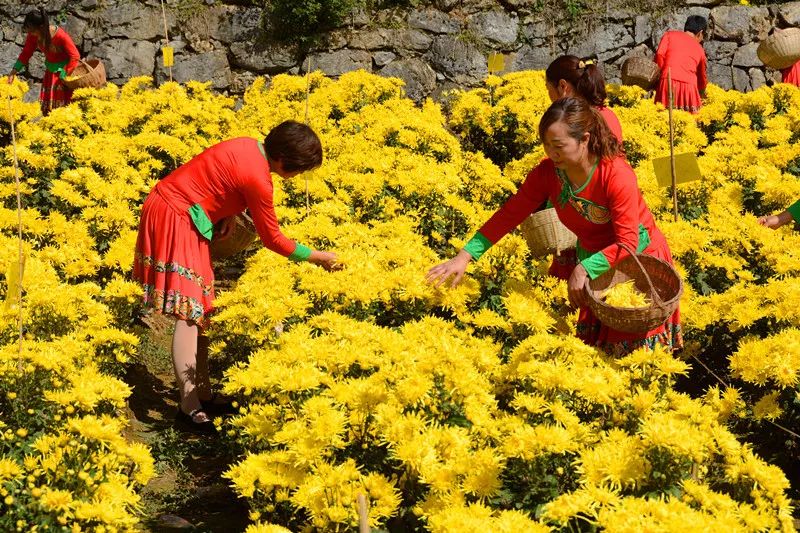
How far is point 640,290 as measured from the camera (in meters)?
3.32

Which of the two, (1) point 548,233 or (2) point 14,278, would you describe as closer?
(2) point 14,278

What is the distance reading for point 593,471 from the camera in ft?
7.50

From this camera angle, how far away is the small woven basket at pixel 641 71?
7.79 metres

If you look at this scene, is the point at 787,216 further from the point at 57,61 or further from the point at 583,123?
the point at 57,61

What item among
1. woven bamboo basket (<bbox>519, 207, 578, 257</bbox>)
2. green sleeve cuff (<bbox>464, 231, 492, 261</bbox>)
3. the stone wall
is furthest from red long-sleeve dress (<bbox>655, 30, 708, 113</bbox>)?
green sleeve cuff (<bbox>464, 231, 492, 261</bbox>)

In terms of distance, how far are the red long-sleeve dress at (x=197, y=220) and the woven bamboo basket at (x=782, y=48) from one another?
5926 mm

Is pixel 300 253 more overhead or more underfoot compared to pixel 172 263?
more overhead

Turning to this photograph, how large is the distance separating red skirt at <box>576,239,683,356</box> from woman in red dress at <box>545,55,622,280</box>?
0.51 meters

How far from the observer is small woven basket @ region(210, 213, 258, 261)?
4113 mm

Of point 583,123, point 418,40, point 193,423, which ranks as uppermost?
point 418,40

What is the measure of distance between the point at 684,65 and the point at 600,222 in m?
4.92

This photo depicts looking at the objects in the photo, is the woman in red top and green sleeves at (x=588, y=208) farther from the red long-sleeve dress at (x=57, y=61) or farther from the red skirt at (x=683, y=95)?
the red long-sleeve dress at (x=57, y=61)

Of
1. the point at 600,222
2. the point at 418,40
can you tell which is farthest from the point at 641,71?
the point at 600,222

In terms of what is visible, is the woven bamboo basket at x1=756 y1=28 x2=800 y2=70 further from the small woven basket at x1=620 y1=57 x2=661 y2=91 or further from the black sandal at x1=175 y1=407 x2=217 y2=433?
the black sandal at x1=175 y1=407 x2=217 y2=433
